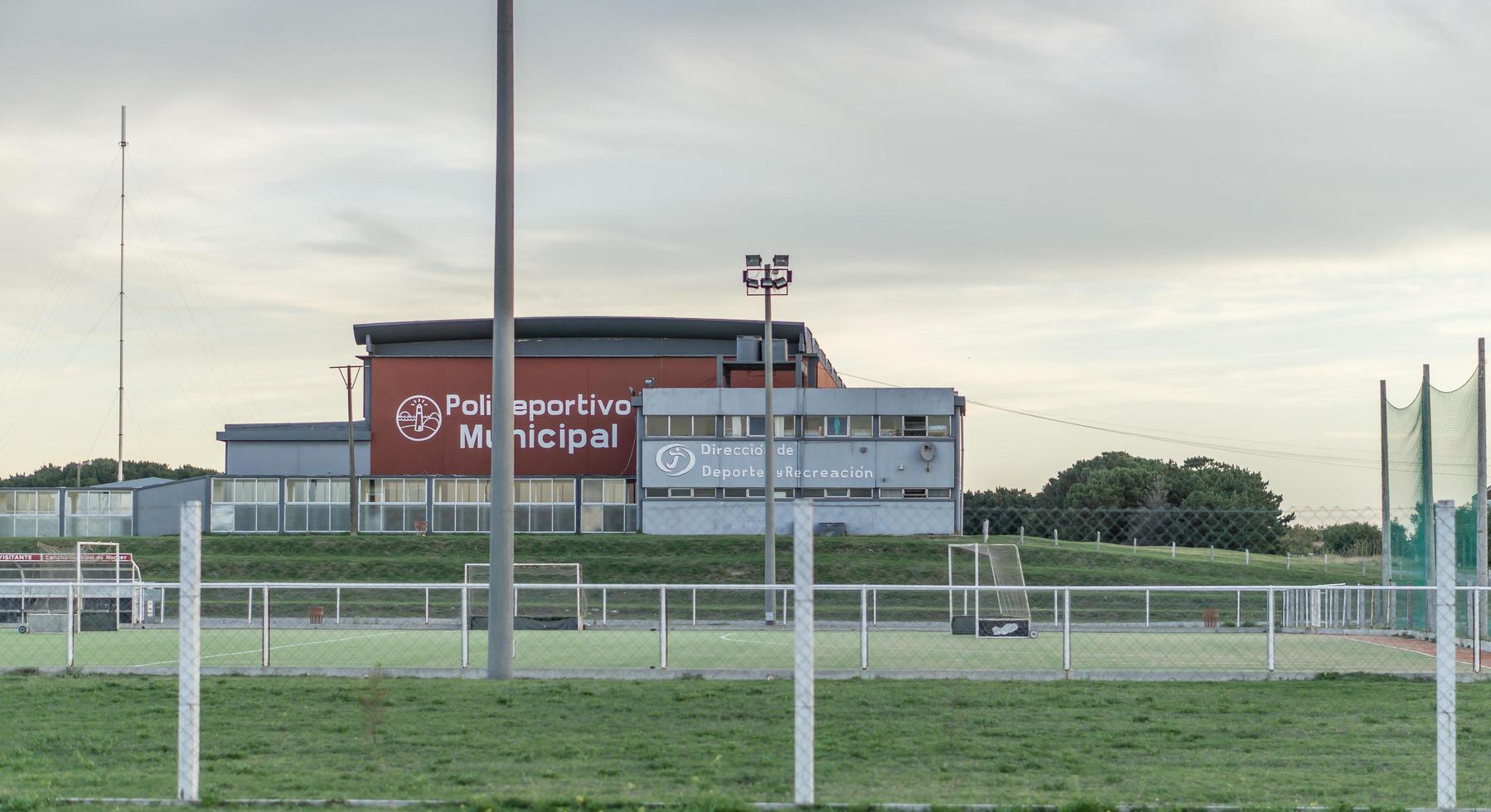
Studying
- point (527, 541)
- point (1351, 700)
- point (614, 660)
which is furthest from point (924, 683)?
point (527, 541)

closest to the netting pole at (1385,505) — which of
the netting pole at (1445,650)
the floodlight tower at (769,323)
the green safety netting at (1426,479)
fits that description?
the green safety netting at (1426,479)

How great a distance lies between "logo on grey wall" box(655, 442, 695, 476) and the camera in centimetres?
5850

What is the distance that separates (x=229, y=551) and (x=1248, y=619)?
36146 mm

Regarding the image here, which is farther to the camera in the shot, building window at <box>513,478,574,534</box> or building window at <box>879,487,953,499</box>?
building window at <box>513,478,574,534</box>

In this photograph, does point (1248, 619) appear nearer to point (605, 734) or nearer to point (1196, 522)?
point (605, 734)

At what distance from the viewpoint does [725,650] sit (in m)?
24.2

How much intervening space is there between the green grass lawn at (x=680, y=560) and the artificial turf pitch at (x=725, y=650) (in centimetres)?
1850

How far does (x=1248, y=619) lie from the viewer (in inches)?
1582

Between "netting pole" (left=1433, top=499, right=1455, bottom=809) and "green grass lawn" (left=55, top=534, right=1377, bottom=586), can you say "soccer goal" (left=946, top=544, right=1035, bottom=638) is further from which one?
"netting pole" (left=1433, top=499, right=1455, bottom=809)

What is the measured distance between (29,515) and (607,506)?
81.0ft

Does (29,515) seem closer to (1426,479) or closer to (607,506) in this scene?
(607,506)

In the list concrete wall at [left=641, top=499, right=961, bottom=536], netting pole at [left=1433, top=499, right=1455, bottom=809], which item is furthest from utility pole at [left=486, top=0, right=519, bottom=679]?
concrete wall at [left=641, top=499, right=961, bottom=536]

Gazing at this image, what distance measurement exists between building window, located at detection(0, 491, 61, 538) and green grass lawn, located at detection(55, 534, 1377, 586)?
3.12 m

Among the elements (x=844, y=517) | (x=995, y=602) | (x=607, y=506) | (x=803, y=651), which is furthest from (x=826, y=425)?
(x=803, y=651)
